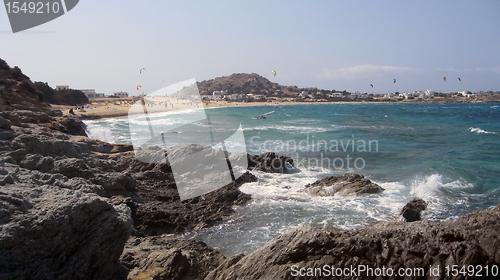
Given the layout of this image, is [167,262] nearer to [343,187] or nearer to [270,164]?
[343,187]

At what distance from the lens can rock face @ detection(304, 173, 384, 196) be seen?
34.1 ft

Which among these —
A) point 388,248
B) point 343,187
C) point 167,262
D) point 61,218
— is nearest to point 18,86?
point 343,187

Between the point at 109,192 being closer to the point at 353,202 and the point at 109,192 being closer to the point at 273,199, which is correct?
the point at 273,199

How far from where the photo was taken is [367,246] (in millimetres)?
3408

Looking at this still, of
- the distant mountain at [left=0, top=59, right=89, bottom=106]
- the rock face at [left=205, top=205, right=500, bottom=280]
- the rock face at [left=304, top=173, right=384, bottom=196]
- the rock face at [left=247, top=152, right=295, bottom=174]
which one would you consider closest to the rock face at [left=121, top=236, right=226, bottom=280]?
the rock face at [left=205, top=205, right=500, bottom=280]

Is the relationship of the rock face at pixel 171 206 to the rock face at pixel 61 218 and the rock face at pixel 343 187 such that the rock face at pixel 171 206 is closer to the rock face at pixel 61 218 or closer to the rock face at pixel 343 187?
the rock face at pixel 61 218

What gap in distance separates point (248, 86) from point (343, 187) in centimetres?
15098

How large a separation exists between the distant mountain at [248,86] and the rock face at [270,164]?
431 ft

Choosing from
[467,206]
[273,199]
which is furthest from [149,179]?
[467,206]

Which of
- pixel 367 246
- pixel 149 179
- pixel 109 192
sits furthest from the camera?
pixel 149 179

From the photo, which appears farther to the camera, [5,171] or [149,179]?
[149,179]

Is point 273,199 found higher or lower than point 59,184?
lower

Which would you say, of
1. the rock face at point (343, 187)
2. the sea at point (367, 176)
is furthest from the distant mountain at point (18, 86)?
the rock face at point (343, 187)

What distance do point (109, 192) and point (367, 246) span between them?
5020 mm
